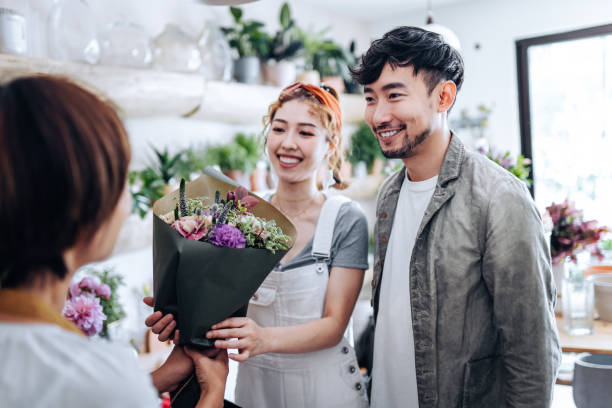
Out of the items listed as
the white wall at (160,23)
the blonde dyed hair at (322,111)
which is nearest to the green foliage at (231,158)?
the white wall at (160,23)

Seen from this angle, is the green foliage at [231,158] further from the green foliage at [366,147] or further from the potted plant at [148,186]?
the green foliage at [366,147]

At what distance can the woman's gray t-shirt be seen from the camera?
1491mm

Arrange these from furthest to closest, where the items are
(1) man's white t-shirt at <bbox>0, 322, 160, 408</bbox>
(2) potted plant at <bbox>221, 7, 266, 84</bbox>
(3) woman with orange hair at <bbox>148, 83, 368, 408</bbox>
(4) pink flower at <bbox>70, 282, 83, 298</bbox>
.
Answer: (2) potted plant at <bbox>221, 7, 266, 84</bbox>, (4) pink flower at <bbox>70, 282, 83, 298</bbox>, (3) woman with orange hair at <bbox>148, 83, 368, 408</bbox>, (1) man's white t-shirt at <bbox>0, 322, 160, 408</bbox>

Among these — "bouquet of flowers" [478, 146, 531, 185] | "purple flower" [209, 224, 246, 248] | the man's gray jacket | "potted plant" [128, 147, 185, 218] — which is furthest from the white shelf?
"bouquet of flowers" [478, 146, 531, 185]

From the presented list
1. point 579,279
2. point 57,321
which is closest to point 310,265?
point 57,321

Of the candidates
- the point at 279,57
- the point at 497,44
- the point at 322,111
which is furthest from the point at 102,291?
the point at 497,44

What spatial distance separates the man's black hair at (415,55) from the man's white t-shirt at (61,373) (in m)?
1.05

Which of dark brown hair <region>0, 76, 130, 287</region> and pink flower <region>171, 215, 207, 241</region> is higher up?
dark brown hair <region>0, 76, 130, 287</region>

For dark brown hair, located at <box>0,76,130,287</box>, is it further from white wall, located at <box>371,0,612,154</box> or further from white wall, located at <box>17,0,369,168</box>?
Result: white wall, located at <box>371,0,612,154</box>

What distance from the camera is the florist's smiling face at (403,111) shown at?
1.35 meters

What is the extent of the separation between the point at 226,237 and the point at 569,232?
196 centimetres

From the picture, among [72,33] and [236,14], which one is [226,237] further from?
[236,14]

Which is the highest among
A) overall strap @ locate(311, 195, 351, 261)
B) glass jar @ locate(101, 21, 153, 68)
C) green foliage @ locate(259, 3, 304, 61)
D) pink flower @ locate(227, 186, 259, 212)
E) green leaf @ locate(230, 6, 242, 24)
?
green leaf @ locate(230, 6, 242, 24)

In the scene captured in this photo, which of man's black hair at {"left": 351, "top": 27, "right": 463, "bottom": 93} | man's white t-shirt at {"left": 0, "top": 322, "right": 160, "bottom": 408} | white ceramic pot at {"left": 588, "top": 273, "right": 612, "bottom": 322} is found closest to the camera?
man's white t-shirt at {"left": 0, "top": 322, "right": 160, "bottom": 408}
